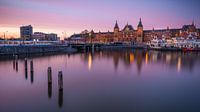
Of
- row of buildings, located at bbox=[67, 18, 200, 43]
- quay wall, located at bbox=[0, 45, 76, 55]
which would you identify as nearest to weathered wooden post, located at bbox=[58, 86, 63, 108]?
quay wall, located at bbox=[0, 45, 76, 55]

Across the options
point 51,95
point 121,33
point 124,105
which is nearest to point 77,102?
point 51,95

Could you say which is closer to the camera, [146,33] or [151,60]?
[151,60]

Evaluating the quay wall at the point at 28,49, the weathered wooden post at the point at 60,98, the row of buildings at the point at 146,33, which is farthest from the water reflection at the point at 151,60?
the row of buildings at the point at 146,33

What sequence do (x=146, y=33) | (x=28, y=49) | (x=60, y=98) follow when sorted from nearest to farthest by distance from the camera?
(x=60, y=98) → (x=28, y=49) → (x=146, y=33)

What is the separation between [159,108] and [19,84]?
47.9 ft

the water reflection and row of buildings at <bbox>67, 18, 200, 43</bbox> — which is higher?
row of buildings at <bbox>67, 18, 200, 43</bbox>

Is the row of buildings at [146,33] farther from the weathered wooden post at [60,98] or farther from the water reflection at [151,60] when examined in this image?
the weathered wooden post at [60,98]

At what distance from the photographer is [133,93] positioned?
55.2 ft

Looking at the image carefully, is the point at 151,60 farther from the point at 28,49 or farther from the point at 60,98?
the point at 28,49

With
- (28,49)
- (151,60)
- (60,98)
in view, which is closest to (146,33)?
(151,60)

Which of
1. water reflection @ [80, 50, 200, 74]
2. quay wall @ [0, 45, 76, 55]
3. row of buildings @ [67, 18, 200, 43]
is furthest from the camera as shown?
row of buildings @ [67, 18, 200, 43]

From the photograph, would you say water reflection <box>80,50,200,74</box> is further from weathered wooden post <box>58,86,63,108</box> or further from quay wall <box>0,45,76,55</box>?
weathered wooden post <box>58,86,63,108</box>

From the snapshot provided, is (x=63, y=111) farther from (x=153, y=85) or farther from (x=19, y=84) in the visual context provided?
(x=153, y=85)

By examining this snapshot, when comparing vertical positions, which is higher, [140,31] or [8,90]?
[140,31]
